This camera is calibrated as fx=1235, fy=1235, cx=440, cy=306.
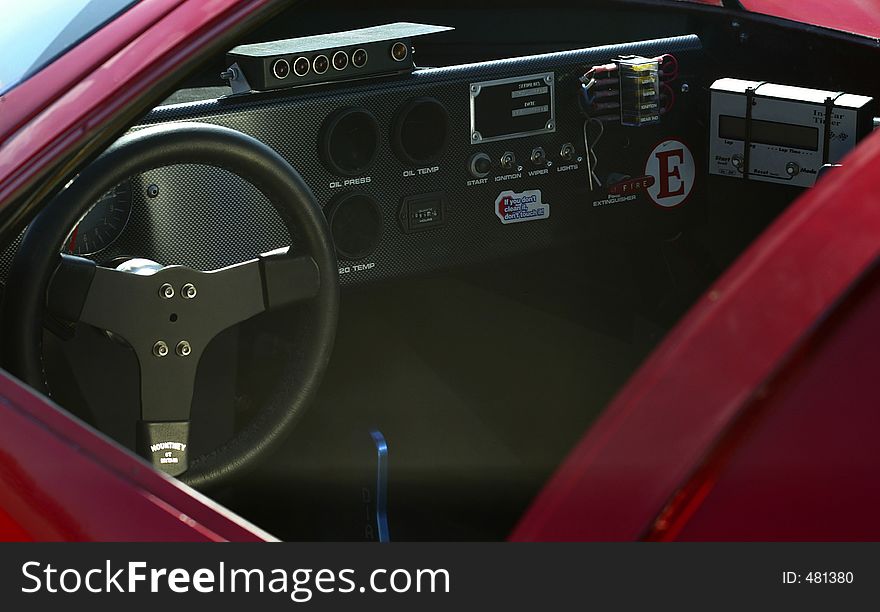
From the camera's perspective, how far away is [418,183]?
8.16 feet

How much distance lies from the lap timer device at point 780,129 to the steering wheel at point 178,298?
1088 mm

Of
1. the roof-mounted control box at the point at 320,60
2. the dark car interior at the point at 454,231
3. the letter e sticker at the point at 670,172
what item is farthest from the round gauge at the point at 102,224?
the letter e sticker at the point at 670,172

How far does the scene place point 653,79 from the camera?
103 inches

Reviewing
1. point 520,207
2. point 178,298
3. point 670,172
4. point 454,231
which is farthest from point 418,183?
point 178,298

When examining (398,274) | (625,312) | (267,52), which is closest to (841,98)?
(625,312)

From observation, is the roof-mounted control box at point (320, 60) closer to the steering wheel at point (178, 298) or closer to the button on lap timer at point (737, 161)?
the steering wheel at point (178, 298)

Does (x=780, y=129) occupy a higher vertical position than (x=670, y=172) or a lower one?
higher

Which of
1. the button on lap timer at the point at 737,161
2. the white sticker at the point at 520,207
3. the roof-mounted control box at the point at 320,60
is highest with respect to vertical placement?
the roof-mounted control box at the point at 320,60

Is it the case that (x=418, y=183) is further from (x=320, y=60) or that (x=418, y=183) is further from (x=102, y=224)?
(x=102, y=224)

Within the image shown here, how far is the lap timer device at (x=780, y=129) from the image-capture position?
2357mm

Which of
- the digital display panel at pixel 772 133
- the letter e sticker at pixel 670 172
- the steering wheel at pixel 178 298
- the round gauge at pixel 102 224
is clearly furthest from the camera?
the letter e sticker at pixel 670 172

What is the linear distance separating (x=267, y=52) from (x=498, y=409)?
2.98ft

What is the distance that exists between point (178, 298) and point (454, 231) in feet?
3.07

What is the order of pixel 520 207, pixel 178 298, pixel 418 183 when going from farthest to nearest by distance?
pixel 520 207, pixel 418 183, pixel 178 298
